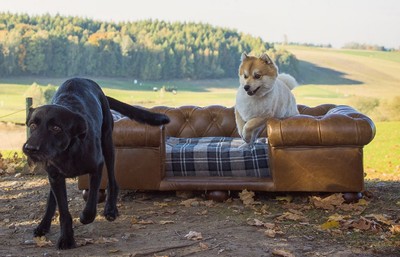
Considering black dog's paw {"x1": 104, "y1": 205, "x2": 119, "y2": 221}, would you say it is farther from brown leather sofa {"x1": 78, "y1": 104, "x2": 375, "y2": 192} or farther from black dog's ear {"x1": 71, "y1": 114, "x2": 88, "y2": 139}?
black dog's ear {"x1": 71, "y1": 114, "x2": 88, "y2": 139}

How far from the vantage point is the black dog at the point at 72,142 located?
104 inches

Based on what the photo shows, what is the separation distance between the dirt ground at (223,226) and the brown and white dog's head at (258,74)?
87 centimetres

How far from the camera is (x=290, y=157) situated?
4090 mm

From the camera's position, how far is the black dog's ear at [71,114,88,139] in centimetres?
273

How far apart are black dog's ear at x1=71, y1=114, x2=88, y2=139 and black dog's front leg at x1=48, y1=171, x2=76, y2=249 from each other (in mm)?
327

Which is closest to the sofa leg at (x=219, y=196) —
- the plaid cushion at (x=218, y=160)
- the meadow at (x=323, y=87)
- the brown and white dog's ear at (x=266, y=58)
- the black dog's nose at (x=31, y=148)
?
the plaid cushion at (x=218, y=160)

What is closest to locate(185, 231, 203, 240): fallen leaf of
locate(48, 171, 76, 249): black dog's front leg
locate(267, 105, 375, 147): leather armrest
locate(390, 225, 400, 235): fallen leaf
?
locate(48, 171, 76, 249): black dog's front leg

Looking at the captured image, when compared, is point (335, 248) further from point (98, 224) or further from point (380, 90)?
point (380, 90)

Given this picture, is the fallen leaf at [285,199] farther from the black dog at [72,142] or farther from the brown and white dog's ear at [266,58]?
the black dog at [72,142]

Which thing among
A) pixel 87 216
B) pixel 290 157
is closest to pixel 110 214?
pixel 87 216

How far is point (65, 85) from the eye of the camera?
3.25m

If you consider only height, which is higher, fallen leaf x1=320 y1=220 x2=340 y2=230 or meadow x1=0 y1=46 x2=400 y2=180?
meadow x1=0 y1=46 x2=400 y2=180

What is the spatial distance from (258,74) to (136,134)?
110cm

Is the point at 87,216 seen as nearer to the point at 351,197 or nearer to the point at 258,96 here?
the point at 258,96
